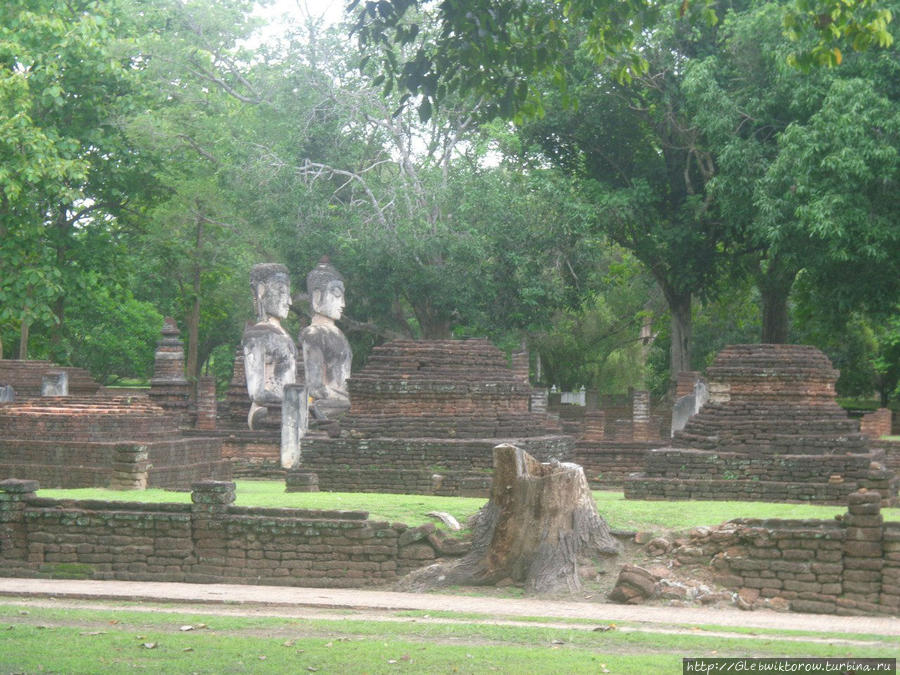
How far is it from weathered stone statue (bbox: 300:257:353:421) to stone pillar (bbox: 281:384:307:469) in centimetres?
234

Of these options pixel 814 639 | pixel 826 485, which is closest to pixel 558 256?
pixel 826 485

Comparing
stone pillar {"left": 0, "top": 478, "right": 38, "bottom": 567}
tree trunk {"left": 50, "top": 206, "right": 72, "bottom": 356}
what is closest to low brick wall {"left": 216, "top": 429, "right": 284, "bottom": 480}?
stone pillar {"left": 0, "top": 478, "right": 38, "bottom": 567}

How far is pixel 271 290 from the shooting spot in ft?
73.8

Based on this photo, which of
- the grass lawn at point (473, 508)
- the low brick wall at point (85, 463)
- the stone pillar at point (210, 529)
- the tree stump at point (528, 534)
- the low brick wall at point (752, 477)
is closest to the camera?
the tree stump at point (528, 534)

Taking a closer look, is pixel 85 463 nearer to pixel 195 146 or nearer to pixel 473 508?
pixel 473 508

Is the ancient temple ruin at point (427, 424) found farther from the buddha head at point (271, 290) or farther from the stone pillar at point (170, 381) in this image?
the stone pillar at point (170, 381)

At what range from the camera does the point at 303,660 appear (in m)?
7.63

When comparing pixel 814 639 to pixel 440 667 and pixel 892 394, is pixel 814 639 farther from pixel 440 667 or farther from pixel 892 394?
pixel 892 394

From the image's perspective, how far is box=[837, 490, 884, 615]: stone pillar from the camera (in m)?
9.63

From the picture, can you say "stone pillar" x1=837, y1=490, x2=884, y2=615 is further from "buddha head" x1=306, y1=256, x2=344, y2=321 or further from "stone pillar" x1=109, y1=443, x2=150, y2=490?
"buddha head" x1=306, y1=256, x2=344, y2=321

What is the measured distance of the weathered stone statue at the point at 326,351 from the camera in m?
22.4

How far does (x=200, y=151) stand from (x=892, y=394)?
20.8 metres

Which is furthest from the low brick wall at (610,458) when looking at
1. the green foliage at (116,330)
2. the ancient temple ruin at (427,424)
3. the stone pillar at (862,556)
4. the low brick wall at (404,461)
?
the green foliage at (116,330)

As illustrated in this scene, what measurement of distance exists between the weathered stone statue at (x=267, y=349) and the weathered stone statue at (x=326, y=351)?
0.36 meters
